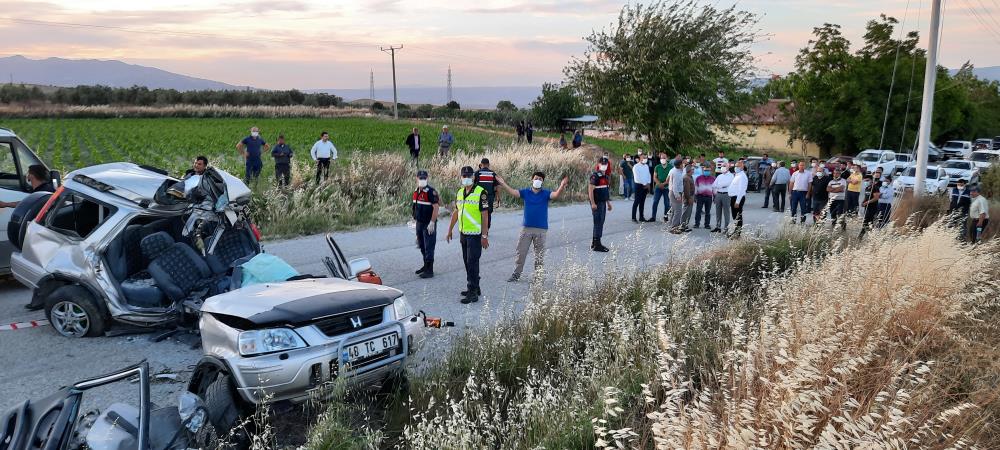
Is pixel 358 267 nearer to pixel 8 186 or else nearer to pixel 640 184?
pixel 8 186

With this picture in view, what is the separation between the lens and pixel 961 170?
30.4m

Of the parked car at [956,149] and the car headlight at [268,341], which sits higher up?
the car headlight at [268,341]

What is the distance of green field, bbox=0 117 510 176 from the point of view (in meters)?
29.4

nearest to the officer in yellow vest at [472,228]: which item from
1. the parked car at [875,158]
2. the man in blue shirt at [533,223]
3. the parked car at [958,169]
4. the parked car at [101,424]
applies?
the man in blue shirt at [533,223]

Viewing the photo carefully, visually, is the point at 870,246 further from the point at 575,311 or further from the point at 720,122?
the point at 720,122

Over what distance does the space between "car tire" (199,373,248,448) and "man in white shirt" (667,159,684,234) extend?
11.1m

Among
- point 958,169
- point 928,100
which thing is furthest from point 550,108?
point 928,100

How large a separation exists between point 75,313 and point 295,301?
10.8 ft

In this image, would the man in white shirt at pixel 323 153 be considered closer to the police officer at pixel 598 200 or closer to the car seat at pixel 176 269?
the police officer at pixel 598 200

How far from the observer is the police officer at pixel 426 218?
9.59 metres

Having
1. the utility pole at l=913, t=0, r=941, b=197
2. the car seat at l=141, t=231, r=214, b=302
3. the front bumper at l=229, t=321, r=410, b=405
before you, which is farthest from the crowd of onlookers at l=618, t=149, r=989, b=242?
the front bumper at l=229, t=321, r=410, b=405

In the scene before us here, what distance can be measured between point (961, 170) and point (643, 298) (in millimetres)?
30606

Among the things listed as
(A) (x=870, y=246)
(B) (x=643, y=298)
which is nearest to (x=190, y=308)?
(B) (x=643, y=298)

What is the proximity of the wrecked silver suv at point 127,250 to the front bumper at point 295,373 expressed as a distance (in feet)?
7.25
